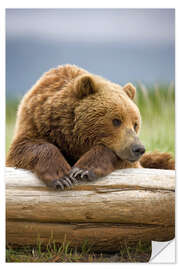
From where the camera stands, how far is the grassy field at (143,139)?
132 inches

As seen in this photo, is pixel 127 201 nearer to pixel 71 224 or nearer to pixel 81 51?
pixel 71 224

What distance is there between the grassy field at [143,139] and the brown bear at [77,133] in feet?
1.86

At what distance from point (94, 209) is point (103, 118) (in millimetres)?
876

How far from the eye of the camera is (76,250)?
11.0 feet

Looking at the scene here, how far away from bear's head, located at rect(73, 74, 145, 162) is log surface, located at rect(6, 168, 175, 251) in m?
0.32

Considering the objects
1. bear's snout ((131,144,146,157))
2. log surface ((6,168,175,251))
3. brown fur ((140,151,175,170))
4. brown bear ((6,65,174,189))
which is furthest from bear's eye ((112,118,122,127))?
brown fur ((140,151,175,170))

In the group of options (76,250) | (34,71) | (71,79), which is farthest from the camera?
(34,71)

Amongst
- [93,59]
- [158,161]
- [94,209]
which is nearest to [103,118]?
[94,209]

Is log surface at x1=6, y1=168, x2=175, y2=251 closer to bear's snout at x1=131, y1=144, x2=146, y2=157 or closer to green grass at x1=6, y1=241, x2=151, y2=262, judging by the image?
green grass at x1=6, y1=241, x2=151, y2=262

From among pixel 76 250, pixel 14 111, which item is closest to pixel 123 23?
pixel 14 111

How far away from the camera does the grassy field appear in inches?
132

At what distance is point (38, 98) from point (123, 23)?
4.34ft

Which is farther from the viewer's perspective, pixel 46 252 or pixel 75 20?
pixel 75 20

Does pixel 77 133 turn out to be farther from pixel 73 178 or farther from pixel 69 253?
pixel 69 253
